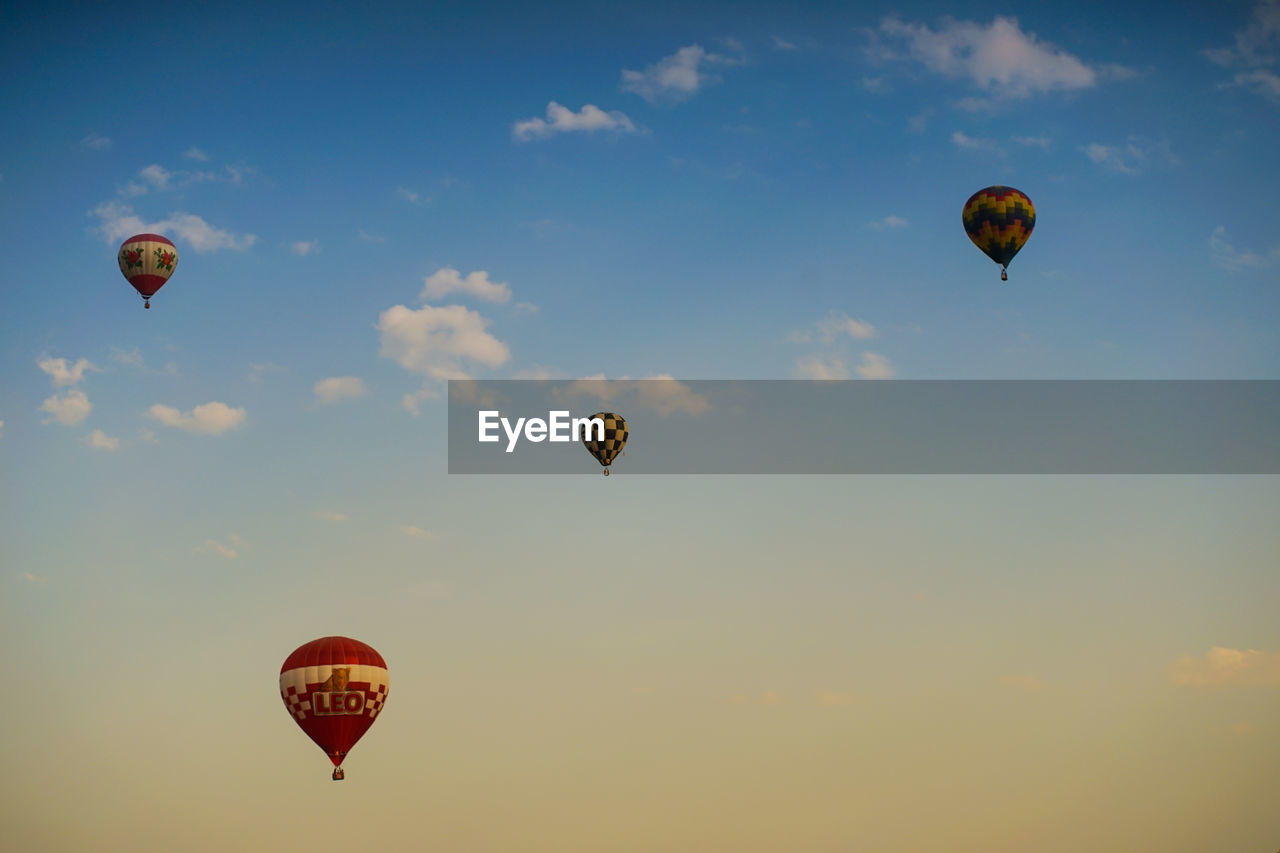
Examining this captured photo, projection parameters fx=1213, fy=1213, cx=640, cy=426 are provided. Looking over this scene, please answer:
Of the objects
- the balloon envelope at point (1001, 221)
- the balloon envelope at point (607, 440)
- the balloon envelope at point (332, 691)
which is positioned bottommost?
the balloon envelope at point (332, 691)

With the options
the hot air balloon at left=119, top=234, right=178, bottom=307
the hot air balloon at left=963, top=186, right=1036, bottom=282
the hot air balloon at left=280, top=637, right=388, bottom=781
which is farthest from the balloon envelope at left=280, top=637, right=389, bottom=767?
the hot air balloon at left=963, top=186, right=1036, bottom=282

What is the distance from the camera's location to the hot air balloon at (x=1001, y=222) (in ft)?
191

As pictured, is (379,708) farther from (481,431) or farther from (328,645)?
(481,431)

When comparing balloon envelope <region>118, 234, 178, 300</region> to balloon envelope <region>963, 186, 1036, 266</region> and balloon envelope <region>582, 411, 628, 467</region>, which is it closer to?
balloon envelope <region>582, 411, 628, 467</region>

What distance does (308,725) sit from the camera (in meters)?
51.5

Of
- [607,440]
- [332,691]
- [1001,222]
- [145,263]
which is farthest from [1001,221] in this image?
[145,263]

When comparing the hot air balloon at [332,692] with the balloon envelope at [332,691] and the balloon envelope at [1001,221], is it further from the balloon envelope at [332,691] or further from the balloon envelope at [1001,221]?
the balloon envelope at [1001,221]

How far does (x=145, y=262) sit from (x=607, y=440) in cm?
2700

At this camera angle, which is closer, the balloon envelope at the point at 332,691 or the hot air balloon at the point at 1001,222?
the balloon envelope at the point at 332,691

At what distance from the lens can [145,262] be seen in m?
65.7

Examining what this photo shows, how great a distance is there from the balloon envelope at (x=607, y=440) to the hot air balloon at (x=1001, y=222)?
66.3ft

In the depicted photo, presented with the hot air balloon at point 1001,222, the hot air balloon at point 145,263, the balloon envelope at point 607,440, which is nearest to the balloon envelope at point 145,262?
the hot air balloon at point 145,263

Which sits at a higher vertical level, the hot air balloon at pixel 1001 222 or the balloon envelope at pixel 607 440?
the hot air balloon at pixel 1001 222

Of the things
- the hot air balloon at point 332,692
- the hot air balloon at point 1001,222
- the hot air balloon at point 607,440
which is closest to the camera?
the hot air balloon at point 332,692
